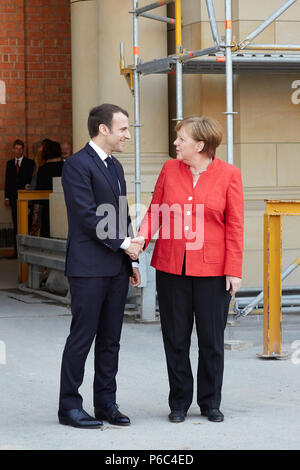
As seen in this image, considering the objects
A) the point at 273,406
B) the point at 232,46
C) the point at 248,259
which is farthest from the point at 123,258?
the point at 248,259

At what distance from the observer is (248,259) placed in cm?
952

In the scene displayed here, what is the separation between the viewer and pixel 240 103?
32.0 feet

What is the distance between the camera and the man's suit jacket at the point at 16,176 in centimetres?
1639

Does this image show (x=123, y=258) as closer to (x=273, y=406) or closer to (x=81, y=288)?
(x=81, y=288)

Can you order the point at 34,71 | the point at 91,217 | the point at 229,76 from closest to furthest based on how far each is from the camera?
the point at 91,217, the point at 229,76, the point at 34,71

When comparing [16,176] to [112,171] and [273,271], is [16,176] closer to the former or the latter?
[273,271]

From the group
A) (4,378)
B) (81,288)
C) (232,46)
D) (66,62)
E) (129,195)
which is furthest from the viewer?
(66,62)

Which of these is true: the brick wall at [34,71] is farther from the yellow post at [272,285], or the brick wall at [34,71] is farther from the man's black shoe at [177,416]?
the man's black shoe at [177,416]

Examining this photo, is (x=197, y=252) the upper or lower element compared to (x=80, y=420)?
upper

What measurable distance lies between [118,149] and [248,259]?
4208 mm

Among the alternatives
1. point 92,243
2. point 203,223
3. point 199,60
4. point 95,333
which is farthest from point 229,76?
point 95,333

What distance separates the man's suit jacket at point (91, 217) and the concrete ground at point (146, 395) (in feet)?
2.87

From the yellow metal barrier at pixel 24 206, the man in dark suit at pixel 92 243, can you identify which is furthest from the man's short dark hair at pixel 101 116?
the yellow metal barrier at pixel 24 206

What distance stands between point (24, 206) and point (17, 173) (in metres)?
4.36
